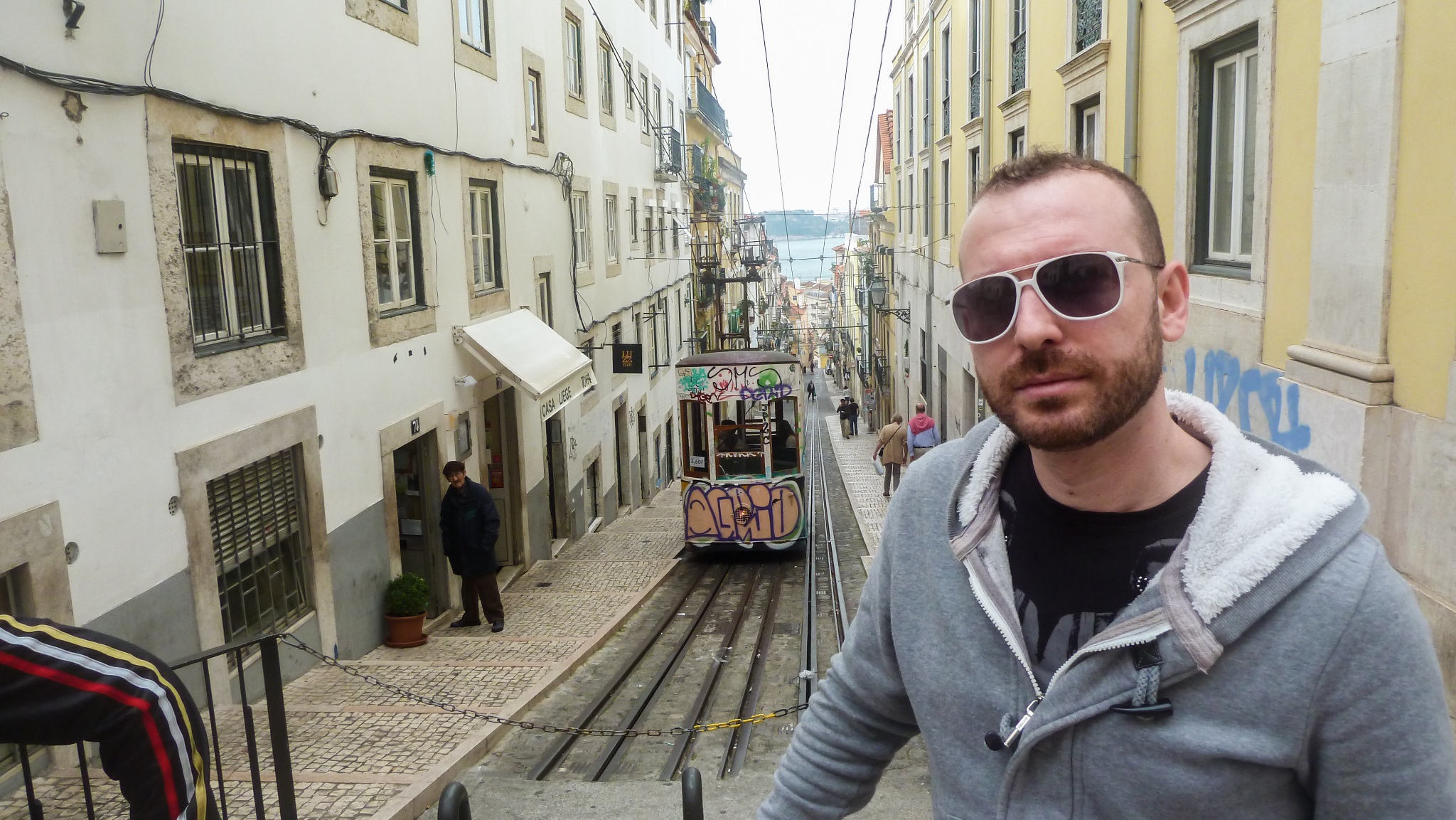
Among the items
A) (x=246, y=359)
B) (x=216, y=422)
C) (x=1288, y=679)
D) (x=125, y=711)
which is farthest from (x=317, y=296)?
(x=1288, y=679)

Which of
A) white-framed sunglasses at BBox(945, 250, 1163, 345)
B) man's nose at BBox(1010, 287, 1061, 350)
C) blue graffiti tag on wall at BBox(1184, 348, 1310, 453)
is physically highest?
white-framed sunglasses at BBox(945, 250, 1163, 345)

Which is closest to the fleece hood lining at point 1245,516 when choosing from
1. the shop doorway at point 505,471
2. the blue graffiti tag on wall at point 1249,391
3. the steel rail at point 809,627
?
the steel rail at point 809,627

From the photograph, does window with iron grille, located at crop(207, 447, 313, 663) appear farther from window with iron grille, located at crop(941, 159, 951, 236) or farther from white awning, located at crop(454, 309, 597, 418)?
window with iron grille, located at crop(941, 159, 951, 236)

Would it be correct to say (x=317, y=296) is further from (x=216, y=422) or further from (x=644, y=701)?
(x=644, y=701)

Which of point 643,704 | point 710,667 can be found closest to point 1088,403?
point 643,704

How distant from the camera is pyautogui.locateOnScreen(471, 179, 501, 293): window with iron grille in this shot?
1171 centimetres

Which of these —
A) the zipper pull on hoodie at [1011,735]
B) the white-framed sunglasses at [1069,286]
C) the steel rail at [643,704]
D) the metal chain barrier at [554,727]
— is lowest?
the steel rail at [643,704]

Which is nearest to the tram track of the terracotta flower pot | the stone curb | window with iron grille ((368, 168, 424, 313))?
the stone curb

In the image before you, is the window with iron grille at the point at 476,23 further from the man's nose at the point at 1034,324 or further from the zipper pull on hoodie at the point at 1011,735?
the zipper pull on hoodie at the point at 1011,735

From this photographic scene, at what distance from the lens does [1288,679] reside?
120 cm

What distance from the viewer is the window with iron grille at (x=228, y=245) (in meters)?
6.52

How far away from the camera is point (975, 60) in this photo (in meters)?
16.3

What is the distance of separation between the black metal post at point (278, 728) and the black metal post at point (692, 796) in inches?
74.9

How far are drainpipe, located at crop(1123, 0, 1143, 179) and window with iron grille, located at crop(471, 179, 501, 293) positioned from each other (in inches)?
266
